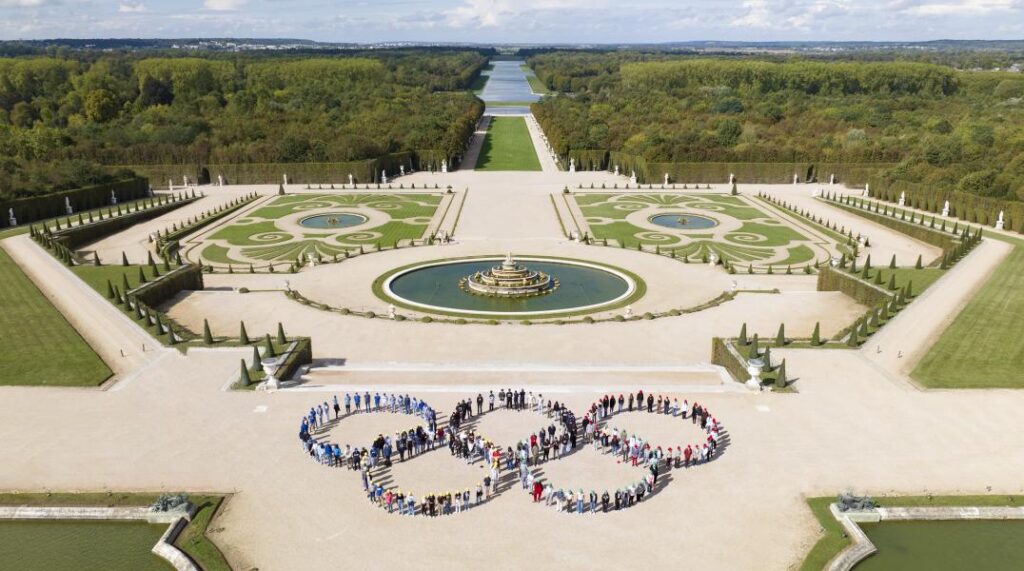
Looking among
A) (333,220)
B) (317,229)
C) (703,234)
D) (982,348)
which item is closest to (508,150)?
(333,220)

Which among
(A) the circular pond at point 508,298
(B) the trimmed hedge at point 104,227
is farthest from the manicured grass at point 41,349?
(A) the circular pond at point 508,298

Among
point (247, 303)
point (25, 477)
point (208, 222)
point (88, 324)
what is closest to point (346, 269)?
point (247, 303)

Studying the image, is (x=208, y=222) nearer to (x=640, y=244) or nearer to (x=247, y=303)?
(x=247, y=303)

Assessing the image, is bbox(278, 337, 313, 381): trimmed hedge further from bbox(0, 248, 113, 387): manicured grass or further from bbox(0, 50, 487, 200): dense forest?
bbox(0, 50, 487, 200): dense forest

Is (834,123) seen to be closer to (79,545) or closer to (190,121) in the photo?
(190,121)

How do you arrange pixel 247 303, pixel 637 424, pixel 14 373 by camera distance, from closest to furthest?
1. pixel 637 424
2. pixel 14 373
3. pixel 247 303

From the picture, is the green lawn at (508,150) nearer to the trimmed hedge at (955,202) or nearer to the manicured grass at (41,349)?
the trimmed hedge at (955,202)
